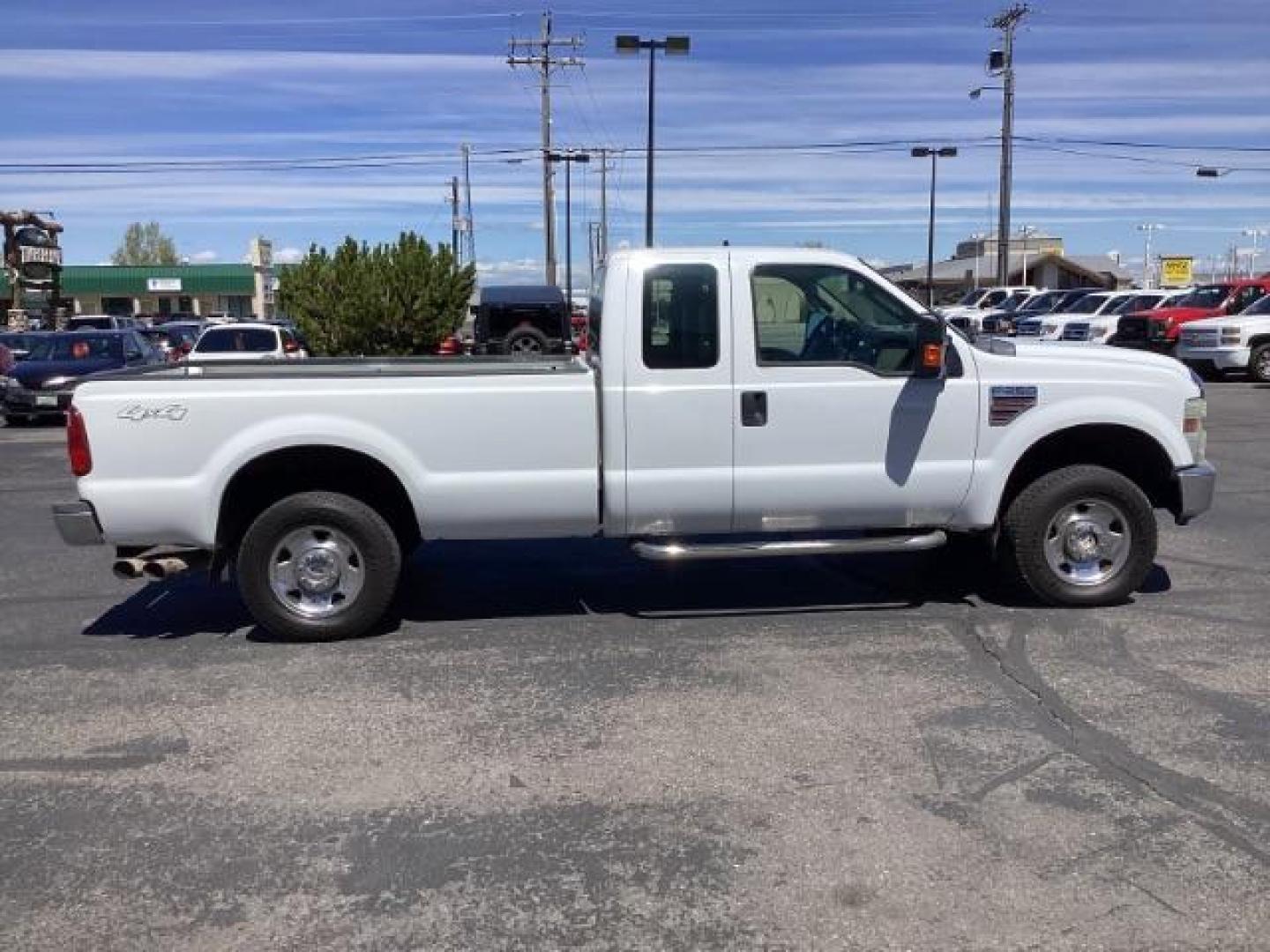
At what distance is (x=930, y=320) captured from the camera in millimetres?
5988

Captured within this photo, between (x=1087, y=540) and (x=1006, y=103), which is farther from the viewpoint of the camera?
(x=1006, y=103)

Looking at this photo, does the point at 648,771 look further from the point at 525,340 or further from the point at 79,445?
the point at 525,340

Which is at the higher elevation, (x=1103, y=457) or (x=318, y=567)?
(x=1103, y=457)

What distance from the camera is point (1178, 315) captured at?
26.6 m

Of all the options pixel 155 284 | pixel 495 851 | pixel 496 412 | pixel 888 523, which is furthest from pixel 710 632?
pixel 155 284

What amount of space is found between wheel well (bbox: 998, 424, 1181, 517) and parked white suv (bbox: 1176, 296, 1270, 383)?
18532 mm

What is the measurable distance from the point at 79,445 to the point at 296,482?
1.05 m

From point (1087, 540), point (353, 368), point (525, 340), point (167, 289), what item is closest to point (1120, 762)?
point (1087, 540)

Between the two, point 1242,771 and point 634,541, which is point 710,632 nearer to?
point 634,541

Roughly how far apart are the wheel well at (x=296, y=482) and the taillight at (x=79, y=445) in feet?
2.15

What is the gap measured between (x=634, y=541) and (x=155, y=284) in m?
90.8

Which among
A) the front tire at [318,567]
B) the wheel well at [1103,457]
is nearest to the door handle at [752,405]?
the wheel well at [1103,457]

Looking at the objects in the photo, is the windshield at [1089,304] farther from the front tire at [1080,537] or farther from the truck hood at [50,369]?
the front tire at [1080,537]

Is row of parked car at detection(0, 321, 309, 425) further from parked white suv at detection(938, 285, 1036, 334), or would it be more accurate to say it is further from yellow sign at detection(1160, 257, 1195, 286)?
yellow sign at detection(1160, 257, 1195, 286)
